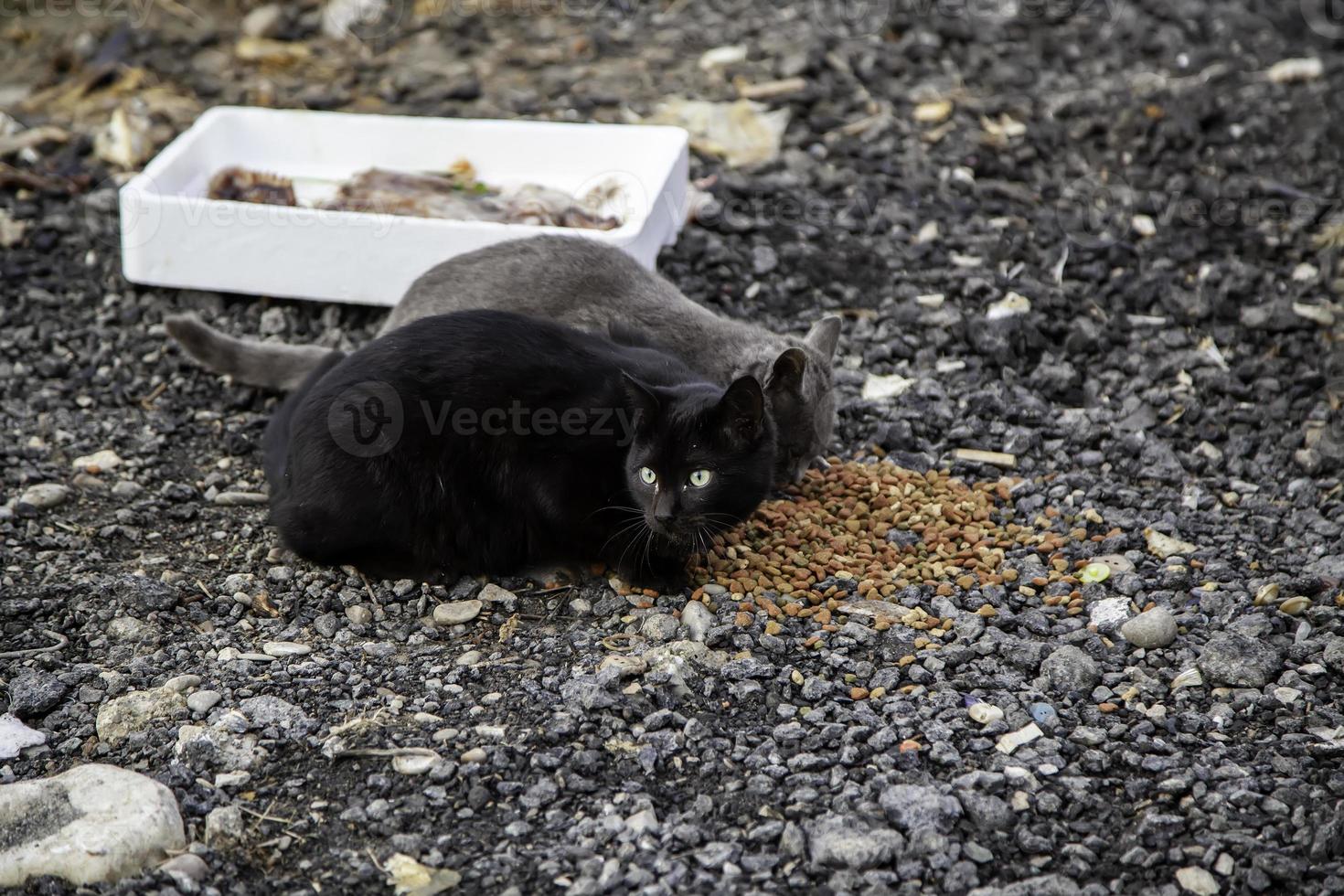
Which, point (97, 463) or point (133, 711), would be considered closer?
point (133, 711)

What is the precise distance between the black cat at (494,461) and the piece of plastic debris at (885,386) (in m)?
1.50

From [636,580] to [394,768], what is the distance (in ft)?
3.95

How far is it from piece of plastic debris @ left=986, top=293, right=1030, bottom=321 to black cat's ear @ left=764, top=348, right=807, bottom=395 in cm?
171

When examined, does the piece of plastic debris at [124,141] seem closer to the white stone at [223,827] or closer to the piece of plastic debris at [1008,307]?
the piece of plastic debris at [1008,307]

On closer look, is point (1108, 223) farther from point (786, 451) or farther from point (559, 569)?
point (559, 569)

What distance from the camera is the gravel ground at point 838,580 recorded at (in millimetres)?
3480

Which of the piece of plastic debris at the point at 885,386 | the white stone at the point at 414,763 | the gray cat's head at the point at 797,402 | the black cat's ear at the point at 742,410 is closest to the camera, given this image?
the white stone at the point at 414,763

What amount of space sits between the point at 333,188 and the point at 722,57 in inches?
114

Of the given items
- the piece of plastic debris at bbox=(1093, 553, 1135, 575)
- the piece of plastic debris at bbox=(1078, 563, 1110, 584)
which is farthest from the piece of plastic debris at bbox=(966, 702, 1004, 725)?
the piece of plastic debris at bbox=(1093, 553, 1135, 575)

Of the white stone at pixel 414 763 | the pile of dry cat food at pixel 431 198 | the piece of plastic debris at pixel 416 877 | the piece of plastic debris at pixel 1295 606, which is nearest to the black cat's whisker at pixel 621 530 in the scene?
the white stone at pixel 414 763

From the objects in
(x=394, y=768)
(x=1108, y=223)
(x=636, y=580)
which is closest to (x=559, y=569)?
(x=636, y=580)

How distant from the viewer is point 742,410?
4230mm

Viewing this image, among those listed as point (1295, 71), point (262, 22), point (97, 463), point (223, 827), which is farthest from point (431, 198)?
point (1295, 71)

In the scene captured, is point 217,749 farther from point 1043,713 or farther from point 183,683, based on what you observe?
point 1043,713
